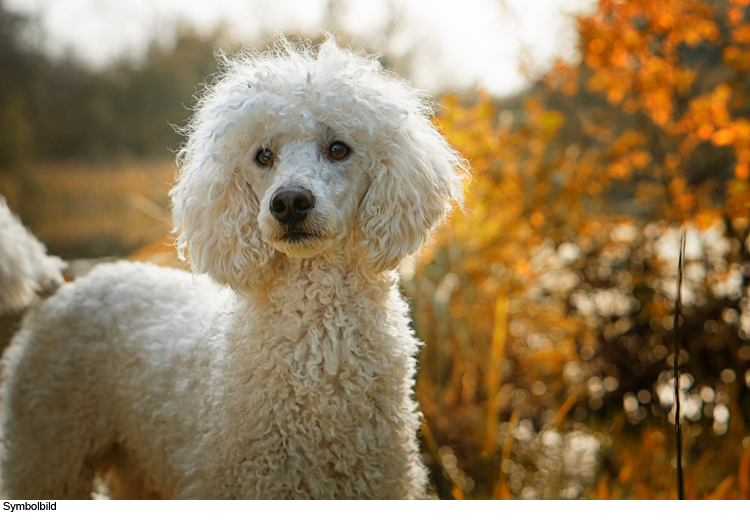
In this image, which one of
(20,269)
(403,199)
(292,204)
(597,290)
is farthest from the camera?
(597,290)

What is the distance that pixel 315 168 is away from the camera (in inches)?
48.9

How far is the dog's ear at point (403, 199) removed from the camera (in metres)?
1.29

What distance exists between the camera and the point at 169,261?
9.83 feet

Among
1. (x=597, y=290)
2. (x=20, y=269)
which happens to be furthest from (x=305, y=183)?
(x=597, y=290)

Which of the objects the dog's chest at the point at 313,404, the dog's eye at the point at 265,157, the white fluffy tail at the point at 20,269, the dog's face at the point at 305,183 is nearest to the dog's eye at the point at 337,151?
the dog's face at the point at 305,183

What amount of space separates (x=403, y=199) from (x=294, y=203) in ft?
0.94

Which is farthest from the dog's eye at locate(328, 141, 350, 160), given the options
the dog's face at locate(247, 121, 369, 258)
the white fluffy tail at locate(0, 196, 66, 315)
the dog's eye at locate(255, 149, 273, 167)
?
the white fluffy tail at locate(0, 196, 66, 315)

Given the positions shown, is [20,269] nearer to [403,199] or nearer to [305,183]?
[305,183]

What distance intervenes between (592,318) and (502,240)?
66 cm

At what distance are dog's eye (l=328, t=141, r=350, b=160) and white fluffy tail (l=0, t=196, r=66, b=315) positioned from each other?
1.09 metres

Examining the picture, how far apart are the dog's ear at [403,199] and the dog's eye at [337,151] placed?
0.31 ft

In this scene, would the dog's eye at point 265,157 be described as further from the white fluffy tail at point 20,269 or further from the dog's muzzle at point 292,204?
the white fluffy tail at point 20,269

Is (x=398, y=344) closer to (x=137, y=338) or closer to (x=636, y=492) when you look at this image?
(x=137, y=338)

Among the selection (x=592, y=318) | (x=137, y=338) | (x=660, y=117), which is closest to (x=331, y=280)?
(x=137, y=338)
